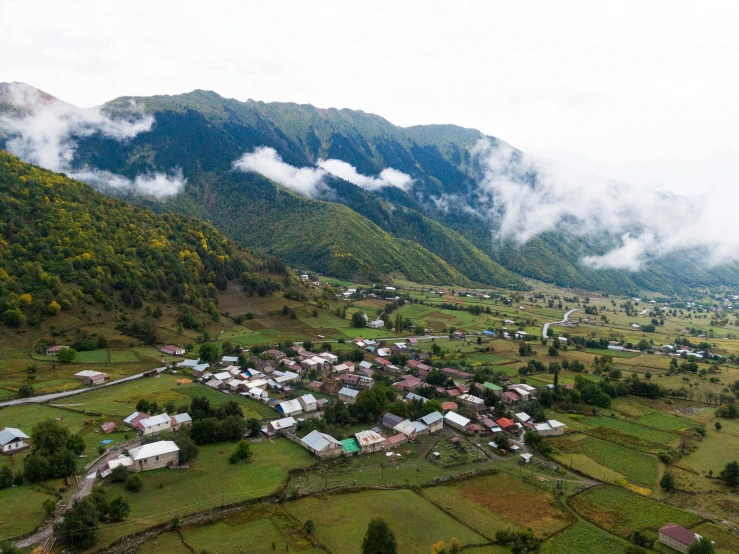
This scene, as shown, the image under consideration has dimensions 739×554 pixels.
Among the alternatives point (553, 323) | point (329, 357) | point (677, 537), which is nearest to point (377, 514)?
point (677, 537)

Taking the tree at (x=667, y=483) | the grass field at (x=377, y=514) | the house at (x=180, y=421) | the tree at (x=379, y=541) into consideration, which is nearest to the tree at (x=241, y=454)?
the grass field at (x=377, y=514)

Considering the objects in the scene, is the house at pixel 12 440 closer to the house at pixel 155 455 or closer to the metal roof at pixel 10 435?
the metal roof at pixel 10 435

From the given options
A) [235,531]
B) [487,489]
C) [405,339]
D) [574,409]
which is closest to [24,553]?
[235,531]

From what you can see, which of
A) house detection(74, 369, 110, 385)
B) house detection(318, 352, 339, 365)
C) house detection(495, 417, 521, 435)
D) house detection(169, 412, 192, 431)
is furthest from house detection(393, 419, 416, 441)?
house detection(74, 369, 110, 385)

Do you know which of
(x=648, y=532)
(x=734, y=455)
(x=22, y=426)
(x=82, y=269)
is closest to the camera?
(x=648, y=532)

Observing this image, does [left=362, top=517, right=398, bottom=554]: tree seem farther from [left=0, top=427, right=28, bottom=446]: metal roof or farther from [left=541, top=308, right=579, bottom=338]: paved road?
[left=541, top=308, right=579, bottom=338]: paved road

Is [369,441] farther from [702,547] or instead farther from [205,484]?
[702,547]

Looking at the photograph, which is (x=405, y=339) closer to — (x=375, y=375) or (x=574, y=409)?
(x=375, y=375)
